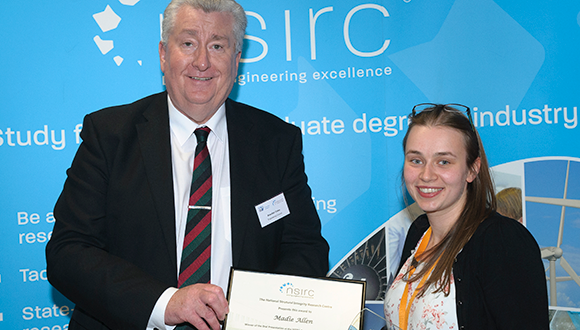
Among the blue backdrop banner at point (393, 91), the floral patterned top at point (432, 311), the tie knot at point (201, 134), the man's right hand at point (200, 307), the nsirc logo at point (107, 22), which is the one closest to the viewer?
the man's right hand at point (200, 307)

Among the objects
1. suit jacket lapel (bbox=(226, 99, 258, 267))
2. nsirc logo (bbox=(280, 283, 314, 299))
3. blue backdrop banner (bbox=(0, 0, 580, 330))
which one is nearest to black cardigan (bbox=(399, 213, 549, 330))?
nsirc logo (bbox=(280, 283, 314, 299))

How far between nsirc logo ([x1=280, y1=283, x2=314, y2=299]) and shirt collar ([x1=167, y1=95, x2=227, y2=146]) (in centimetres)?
78

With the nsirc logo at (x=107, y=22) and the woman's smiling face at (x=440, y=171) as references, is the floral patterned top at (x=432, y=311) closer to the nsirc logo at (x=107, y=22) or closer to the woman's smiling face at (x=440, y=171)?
the woman's smiling face at (x=440, y=171)

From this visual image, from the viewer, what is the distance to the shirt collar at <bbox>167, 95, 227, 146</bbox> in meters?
2.06

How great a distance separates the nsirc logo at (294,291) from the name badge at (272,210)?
38 centimetres

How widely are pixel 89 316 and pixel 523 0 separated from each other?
3436 mm

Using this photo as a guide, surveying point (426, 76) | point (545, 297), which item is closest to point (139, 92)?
point (426, 76)

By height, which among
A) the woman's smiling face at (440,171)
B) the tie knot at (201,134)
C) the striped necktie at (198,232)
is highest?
the tie knot at (201,134)

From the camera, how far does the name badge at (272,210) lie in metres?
2.00

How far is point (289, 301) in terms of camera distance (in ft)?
5.46

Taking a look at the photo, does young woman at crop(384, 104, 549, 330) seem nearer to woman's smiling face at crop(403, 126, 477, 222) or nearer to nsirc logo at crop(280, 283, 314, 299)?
woman's smiling face at crop(403, 126, 477, 222)

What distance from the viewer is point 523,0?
331 centimetres

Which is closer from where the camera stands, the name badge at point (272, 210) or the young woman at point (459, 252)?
the young woman at point (459, 252)

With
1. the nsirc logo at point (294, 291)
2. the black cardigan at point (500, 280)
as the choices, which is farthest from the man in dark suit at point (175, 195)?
the black cardigan at point (500, 280)
